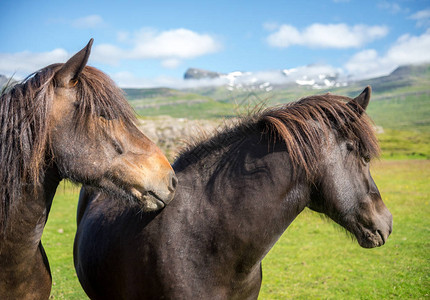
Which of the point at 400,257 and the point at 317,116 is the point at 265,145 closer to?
the point at 317,116

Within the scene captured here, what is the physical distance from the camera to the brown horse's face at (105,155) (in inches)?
89.6

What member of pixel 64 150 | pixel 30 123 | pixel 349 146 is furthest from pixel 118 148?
pixel 349 146

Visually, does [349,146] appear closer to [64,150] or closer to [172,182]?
[172,182]

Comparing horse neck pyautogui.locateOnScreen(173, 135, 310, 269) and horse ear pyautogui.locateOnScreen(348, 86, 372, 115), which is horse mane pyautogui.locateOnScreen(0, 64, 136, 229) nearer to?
horse neck pyautogui.locateOnScreen(173, 135, 310, 269)

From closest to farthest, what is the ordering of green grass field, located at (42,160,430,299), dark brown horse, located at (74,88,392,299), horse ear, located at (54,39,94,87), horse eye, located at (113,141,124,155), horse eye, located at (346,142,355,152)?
horse ear, located at (54,39,94,87)
horse eye, located at (113,141,124,155)
dark brown horse, located at (74,88,392,299)
horse eye, located at (346,142,355,152)
green grass field, located at (42,160,430,299)

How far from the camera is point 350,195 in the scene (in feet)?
8.89

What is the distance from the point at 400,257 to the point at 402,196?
952 cm

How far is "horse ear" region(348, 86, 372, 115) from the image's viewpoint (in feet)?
9.05

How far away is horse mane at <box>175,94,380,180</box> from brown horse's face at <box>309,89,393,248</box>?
0.25ft

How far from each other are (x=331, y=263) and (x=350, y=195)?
6.59 m

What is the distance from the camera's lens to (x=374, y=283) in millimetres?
7059

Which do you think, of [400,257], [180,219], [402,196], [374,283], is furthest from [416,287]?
[402,196]

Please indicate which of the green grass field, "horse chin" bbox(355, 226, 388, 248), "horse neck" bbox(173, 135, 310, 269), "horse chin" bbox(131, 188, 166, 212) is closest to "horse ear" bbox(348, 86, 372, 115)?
"horse neck" bbox(173, 135, 310, 269)

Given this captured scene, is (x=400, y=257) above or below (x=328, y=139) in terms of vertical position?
below
